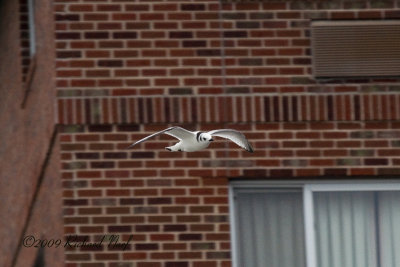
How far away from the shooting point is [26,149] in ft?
40.6

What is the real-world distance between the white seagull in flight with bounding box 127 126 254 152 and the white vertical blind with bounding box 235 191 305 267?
3.66 ft

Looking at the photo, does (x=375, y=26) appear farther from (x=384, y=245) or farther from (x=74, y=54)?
(x=74, y=54)

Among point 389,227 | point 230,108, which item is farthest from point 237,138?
point 389,227

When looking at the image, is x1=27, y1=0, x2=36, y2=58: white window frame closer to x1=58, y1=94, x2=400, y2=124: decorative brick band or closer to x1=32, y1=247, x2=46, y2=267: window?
x1=58, y1=94, x2=400, y2=124: decorative brick band

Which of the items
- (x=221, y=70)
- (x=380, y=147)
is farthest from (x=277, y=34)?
(x=380, y=147)

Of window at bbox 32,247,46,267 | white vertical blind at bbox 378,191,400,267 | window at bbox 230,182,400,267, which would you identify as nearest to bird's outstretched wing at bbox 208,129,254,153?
window at bbox 230,182,400,267

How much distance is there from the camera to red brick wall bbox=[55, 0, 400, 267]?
1096 centimetres

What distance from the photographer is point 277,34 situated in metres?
11.0

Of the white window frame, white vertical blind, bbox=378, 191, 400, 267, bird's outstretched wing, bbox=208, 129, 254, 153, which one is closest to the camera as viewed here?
bird's outstretched wing, bbox=208, 129, 254, 153

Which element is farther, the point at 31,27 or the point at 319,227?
the point at 31,27

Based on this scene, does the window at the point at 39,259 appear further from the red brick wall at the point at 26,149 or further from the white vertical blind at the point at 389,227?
the white vertical blind at the point at 389,227

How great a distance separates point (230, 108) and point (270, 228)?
115cm

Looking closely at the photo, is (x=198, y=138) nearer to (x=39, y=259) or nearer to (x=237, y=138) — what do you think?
(x=237, y=138)

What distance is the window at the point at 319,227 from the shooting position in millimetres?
11164
